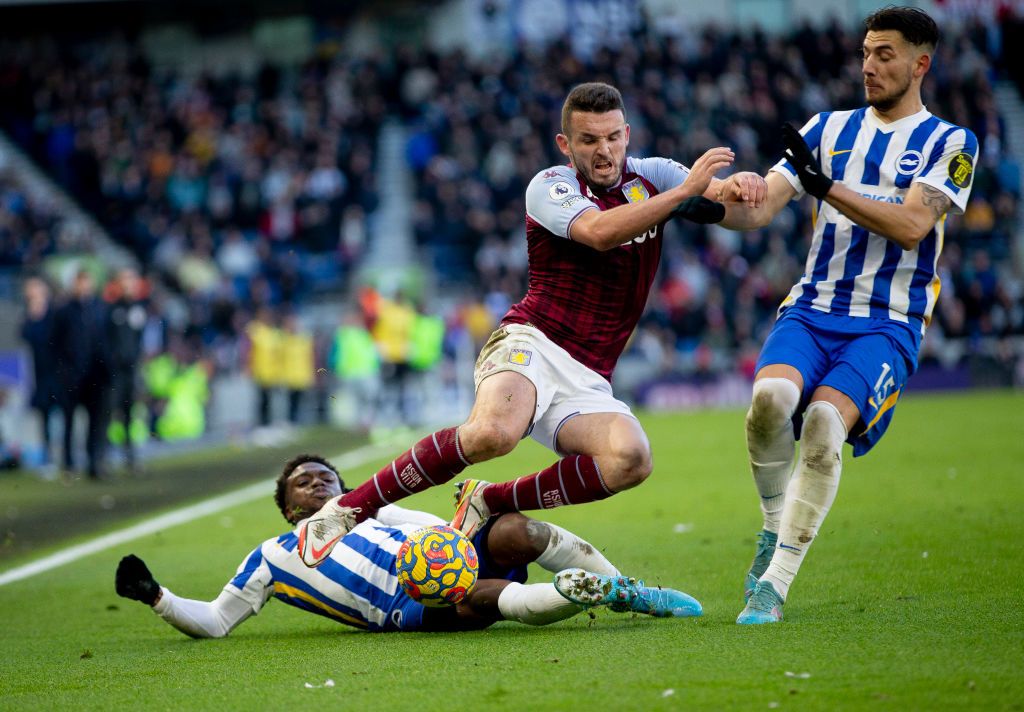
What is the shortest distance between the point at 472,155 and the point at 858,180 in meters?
20.8

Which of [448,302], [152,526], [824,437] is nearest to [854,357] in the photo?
[824,437]

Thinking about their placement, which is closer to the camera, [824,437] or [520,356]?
[824,437]

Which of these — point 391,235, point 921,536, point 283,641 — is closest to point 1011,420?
point 921,536

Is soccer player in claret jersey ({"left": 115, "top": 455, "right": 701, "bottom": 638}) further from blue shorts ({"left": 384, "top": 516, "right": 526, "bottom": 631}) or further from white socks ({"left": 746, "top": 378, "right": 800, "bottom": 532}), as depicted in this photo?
white socks ({"left": 746, "top": 378, "right": 800, "bottom": 532})

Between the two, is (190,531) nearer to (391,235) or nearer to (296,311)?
(296,311)

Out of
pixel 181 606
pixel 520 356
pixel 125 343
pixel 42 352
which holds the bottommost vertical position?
pixel 42 352

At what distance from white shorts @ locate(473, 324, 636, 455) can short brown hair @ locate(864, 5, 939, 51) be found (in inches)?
73.2

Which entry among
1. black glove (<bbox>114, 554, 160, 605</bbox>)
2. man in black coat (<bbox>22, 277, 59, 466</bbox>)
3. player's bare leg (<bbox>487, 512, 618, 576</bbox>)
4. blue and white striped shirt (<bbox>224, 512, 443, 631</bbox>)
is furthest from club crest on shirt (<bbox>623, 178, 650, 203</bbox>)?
man in black coat (<bbox>22, 277, 59, 466</bbox>)

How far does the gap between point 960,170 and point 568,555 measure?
2.21 m

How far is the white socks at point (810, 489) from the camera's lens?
201 inches

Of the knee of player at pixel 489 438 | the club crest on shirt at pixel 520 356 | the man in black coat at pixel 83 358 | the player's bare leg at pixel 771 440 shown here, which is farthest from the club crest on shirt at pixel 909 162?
the man in black coat at pixel 83 358

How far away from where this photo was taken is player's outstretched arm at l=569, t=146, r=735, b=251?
515 cm

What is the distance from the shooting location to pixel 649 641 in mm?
4785

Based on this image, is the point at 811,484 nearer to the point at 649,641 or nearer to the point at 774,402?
the point at 774,402
